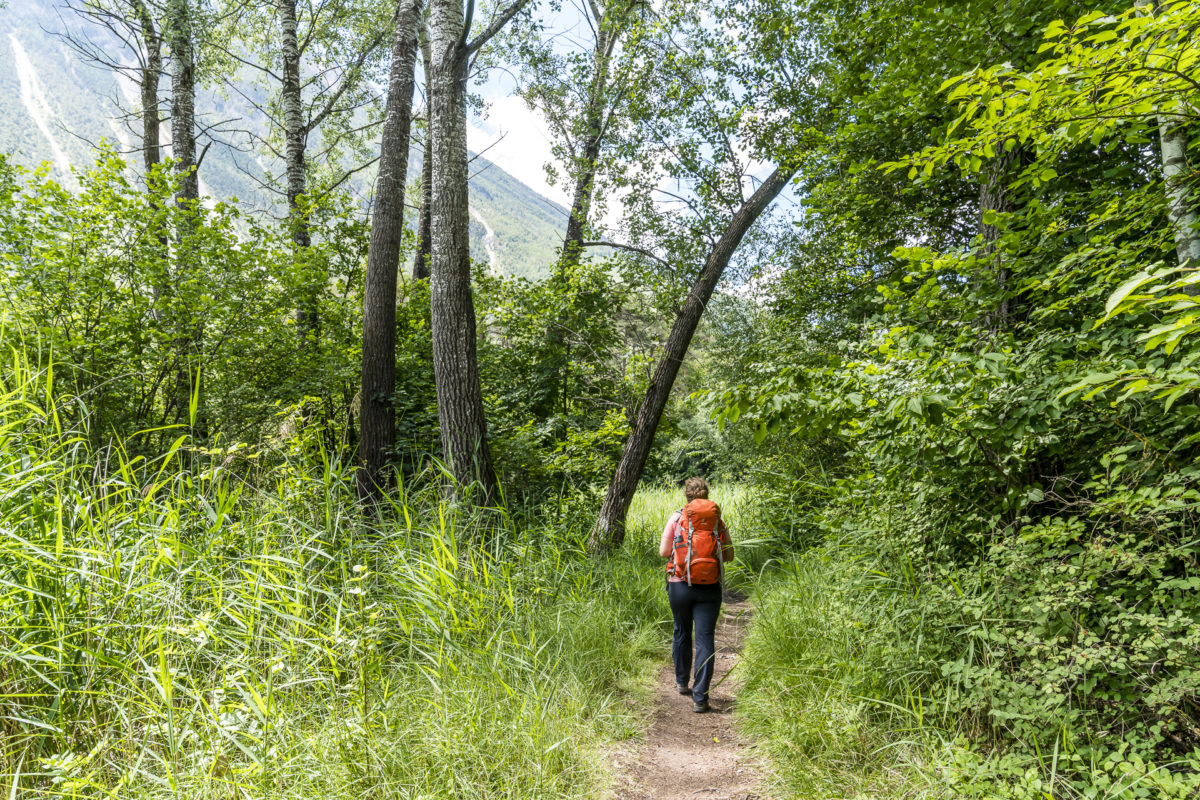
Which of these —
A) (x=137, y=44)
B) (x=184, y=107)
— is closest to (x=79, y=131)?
(x=137, y=44)

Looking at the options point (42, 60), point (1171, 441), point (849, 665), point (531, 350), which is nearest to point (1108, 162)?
point (1171, 441)

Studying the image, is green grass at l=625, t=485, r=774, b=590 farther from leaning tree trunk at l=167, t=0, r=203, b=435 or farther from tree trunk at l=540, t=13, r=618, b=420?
leaning tree trunk at l=167, t=0, r=203, b=435

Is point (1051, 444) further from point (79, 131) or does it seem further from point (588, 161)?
point (79, 131)

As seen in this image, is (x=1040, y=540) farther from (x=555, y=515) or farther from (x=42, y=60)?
(x=42, y=60)

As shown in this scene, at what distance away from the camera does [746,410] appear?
3.37 meters

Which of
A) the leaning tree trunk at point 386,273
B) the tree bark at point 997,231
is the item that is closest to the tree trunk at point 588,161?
the leaning tree trunk at point 386,273

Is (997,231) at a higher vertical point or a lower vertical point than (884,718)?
higher

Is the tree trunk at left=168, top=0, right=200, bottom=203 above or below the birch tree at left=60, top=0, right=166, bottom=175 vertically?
below

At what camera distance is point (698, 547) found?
4.26m

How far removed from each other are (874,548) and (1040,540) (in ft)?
3.40

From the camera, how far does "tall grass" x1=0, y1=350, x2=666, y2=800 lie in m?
2.21

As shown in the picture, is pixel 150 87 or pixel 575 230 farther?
pixel 150 87

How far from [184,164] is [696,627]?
1103 centimetres

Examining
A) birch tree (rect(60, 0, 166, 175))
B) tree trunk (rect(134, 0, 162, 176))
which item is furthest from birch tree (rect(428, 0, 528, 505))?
tree trunk (rect(134, 0, 162, 176))
